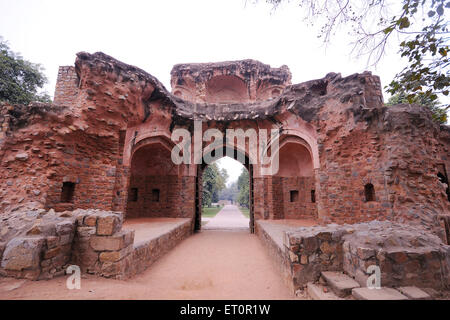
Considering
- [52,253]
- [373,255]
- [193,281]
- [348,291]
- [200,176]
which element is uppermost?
[200,176]

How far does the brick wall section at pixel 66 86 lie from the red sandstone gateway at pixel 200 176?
0.19 ft

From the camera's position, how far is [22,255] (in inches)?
97.0

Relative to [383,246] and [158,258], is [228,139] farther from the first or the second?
[383,246]

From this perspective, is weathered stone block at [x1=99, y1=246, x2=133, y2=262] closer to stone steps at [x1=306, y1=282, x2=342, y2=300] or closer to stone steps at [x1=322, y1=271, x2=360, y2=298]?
stone steps at [x1=306, y1=282, x2=342, y2=300]

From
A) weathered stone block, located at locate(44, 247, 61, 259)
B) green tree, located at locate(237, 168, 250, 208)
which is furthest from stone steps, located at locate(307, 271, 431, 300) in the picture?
green tree, located at locate(237, 168, 250, 208)

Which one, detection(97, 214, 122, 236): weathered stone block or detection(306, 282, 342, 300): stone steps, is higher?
detection(97, 214, 122, 236): weathered stone block

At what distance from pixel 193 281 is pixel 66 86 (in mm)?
10680

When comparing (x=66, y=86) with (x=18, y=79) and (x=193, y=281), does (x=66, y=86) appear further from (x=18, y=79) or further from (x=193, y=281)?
(x=193, y=281)

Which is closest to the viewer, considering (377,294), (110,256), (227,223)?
(377,294)

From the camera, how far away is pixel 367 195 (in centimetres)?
693

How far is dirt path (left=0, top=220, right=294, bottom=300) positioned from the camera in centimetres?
236

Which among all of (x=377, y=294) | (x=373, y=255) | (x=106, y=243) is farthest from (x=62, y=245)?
(x=373, y=255)

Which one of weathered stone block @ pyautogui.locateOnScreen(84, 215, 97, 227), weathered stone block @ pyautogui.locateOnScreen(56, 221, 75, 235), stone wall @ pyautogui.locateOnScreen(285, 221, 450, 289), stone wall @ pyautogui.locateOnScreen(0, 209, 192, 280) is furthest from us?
weathered stone block @ pyautogui.locateOnScreen(84, 215, 97, 227)

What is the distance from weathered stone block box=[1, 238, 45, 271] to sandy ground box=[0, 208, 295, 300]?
0.16 meters
